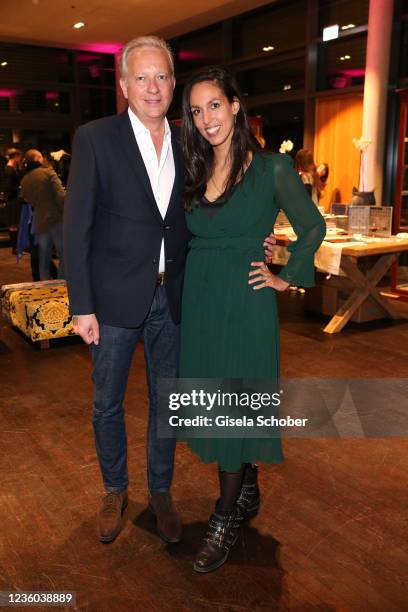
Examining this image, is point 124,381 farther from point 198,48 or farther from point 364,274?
point 198,48

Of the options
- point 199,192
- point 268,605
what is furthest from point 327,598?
point 199,192

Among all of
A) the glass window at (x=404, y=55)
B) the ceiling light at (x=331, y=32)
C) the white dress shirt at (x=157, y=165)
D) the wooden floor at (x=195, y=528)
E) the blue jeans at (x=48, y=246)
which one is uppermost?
the ceiling light at (x=331, y=32)

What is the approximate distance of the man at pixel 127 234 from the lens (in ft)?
5.76

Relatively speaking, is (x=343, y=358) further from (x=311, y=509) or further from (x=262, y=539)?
(x=262, y=539)

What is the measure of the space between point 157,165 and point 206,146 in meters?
0.17

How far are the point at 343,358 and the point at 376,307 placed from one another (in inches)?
43.3

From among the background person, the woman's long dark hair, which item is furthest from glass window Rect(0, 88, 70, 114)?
the woman's long dark hair

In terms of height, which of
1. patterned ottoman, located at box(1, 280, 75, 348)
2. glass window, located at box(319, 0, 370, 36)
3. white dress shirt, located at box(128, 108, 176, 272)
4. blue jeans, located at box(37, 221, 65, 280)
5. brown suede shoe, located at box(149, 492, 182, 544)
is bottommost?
brown suede shoe, located at box(149, 492, 182, 544)

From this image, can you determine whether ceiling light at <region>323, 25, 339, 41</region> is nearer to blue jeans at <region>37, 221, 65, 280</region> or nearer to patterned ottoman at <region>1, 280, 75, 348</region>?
blue jeans at <region>37, 221, 65, 280</region>

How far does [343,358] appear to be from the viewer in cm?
392

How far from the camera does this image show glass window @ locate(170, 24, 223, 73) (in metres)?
9.47

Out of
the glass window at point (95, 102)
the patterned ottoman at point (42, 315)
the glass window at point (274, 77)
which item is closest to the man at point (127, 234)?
the patterned ottoman at point (42, 315)

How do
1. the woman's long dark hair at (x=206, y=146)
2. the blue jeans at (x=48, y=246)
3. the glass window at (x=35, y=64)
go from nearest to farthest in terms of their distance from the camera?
the woman's long dark hair at (x=206, y=146) → the blue jeans at (x=48, y=246) → the glass window at (x=35, y=64)

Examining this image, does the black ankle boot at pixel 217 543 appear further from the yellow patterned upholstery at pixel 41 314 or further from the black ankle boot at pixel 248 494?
the yellow patterned upholstery at pixel 41 314
